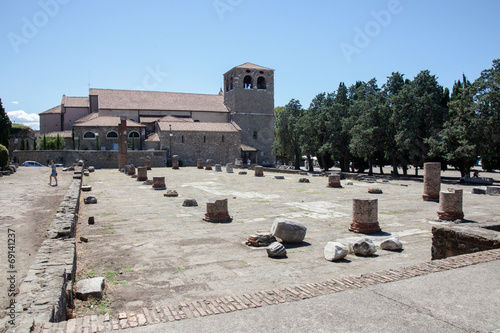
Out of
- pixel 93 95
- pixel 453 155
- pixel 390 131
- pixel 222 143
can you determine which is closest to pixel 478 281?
pixel 453 155

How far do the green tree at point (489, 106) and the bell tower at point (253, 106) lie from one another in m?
29.9

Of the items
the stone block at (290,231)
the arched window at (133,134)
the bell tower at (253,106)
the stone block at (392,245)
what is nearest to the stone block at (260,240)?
the stone block at (290,231)

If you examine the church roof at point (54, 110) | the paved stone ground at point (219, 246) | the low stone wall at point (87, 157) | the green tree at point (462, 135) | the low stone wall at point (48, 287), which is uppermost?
the church roof at point (54, 110)

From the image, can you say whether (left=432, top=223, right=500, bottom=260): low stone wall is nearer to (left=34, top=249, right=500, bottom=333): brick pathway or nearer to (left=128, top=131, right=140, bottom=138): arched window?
(left=34, top=249, right=500, bottom=333): brick pathway

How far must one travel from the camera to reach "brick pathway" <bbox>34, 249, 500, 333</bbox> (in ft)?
10.9

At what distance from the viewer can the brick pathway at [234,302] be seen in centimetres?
333

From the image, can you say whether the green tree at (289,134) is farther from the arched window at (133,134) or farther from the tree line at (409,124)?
the arched window at (133,134)

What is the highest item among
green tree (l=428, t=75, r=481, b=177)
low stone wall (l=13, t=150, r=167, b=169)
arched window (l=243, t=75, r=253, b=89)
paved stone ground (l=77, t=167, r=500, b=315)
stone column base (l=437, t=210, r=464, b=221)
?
arched window (l=243, t=75, r=253, b=89)

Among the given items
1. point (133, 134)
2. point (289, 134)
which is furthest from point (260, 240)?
point (133, 134)

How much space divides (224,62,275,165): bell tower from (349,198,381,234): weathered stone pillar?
1634 inches

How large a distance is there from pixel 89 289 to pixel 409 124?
85.5 ft

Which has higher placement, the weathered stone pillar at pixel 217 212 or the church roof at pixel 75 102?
the church roof at pixel 75 102

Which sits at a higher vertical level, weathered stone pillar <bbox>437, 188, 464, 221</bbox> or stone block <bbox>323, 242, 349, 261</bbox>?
weathered stone pillar <bbox>437, 188, 464, 221</bbox>

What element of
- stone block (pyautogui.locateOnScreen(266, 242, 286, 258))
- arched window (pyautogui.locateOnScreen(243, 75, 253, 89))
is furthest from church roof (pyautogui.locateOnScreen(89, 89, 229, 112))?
stone block (pyautogui.locateOnScreen(266, 242, 286, 258))
